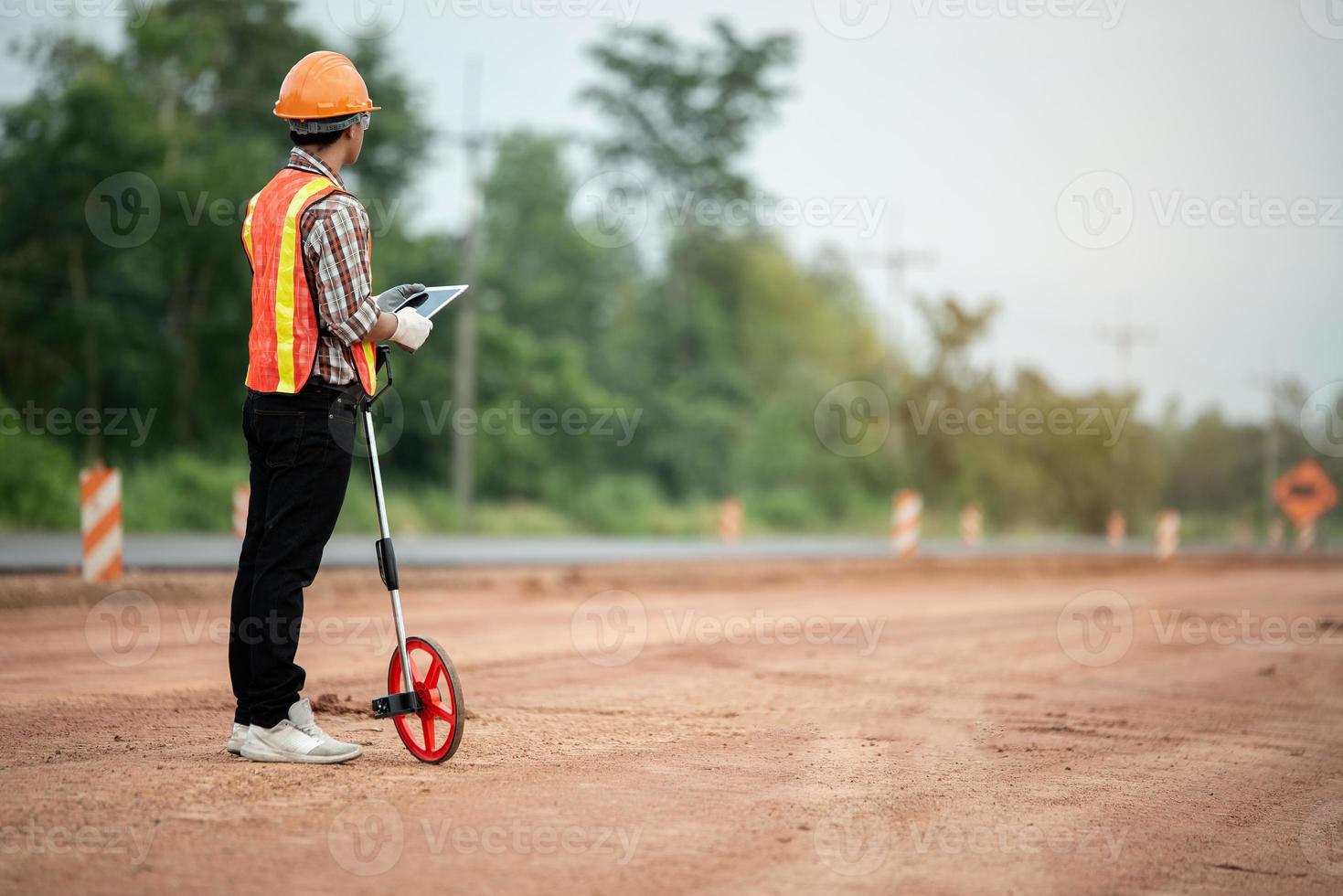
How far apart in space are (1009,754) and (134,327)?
2559 centimetres

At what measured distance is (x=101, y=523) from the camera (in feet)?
37.0

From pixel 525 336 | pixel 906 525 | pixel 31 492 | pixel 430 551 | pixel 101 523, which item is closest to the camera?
pixel 101 523

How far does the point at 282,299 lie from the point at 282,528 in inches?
32.4

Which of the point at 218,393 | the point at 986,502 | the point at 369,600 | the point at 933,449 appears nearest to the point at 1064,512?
the point at 986,502

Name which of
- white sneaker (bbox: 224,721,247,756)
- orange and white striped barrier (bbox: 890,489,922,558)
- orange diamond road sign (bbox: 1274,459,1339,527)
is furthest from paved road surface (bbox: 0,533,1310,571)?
orange diamond road sign (bbox: 1274,459,1339,527)

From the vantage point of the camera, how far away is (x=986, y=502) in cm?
5144

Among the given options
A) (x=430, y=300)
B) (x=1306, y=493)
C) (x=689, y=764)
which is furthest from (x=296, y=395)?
(x=1306, y=493)

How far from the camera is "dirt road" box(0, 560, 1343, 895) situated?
3527 mm

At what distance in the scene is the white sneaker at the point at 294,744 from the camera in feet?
14.9

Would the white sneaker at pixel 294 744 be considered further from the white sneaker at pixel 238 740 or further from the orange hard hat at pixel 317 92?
the orange hard hat at pixel 317 92

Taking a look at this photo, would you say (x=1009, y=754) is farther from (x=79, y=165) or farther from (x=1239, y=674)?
(x=79, y=165)

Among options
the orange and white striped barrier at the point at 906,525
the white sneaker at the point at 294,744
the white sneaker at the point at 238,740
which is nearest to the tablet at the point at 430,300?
the white sneaker at the point at 294,744

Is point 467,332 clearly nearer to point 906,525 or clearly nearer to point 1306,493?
point 906,525

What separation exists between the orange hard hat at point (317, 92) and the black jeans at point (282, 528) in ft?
3.33
